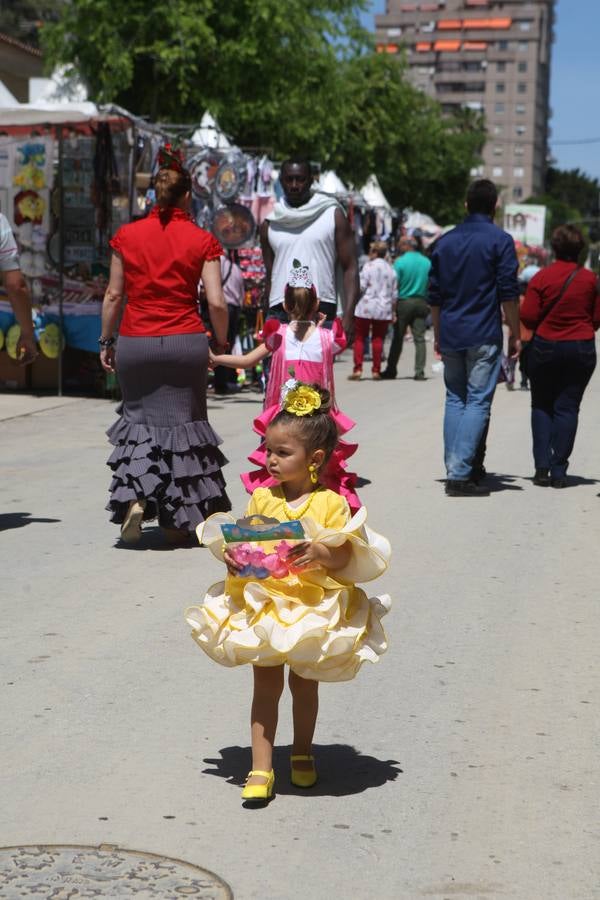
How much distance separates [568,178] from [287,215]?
640 ft

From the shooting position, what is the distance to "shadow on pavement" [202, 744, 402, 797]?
4328mm

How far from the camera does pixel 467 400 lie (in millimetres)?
10320

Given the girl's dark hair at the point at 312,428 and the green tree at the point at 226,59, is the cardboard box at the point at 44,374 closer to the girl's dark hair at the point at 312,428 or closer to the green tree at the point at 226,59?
the girl's dark hair at the point at 312,428

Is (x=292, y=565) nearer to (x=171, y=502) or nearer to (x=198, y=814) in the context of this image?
(x=198, y=814)

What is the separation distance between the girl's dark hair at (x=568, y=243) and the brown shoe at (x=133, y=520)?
425 cm

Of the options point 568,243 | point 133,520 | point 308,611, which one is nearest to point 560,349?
point 568,243

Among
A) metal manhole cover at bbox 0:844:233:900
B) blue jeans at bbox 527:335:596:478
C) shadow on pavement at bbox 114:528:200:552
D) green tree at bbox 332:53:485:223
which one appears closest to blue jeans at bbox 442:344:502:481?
blue jeans at bbox 527:335:596:478

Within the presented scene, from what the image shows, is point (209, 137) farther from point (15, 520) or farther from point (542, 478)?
point (15, 520)

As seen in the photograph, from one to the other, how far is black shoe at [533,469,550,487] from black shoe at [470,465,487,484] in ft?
1.21

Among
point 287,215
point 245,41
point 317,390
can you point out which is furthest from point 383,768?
point 245,41

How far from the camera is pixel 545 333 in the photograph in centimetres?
1095

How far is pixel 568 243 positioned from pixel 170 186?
4004 mm

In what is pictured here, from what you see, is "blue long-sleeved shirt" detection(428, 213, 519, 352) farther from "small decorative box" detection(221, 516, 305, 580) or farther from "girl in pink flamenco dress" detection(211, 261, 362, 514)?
"small decorative box" detection(221, 516, 305, 580)

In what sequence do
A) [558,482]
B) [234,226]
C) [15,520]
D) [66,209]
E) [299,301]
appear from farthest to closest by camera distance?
[234,226] → [66,209] → [558,482] → [15,520] → [299,301]
